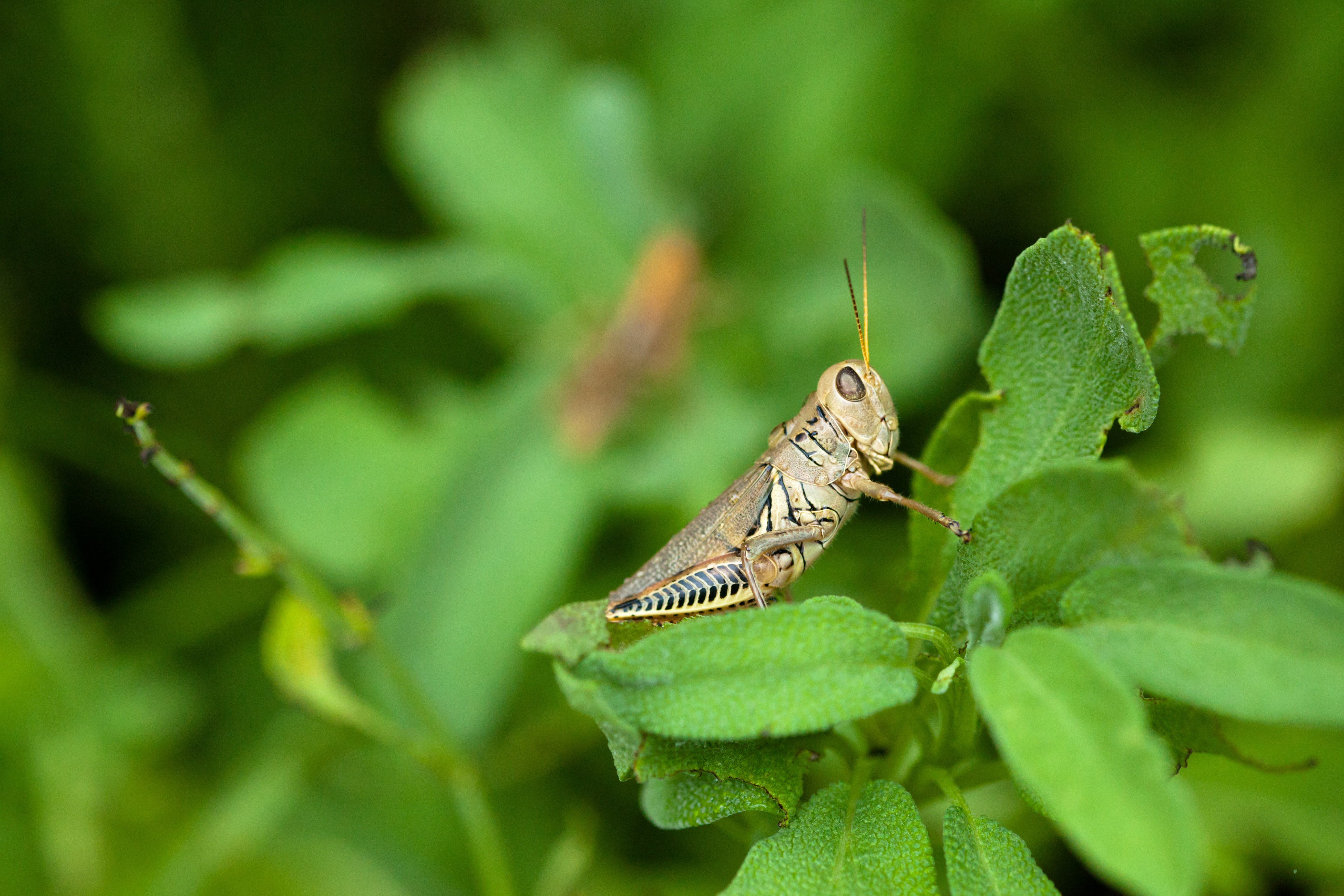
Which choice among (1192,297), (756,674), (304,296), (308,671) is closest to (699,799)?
(756,674)

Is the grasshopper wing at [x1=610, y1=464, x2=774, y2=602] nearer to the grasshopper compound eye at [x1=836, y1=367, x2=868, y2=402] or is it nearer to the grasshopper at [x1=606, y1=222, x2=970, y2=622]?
the grasshopper at [x1=606, y1=222, x2=970, y2=622]

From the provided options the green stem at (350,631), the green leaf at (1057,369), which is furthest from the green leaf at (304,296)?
the green leaf at (1057,369)

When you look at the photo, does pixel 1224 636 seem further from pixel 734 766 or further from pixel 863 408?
pixel 863 408

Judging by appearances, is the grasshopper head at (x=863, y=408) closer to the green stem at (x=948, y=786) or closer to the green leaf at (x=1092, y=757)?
the green stem at (x=948, y=786)

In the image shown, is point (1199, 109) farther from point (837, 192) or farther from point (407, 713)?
point (407, 713)

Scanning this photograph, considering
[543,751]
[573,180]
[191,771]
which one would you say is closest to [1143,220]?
[573,180]

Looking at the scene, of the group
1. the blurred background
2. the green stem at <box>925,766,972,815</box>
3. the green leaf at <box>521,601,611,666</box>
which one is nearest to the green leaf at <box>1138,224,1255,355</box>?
the green stem at <box>925,766,972,815</box>

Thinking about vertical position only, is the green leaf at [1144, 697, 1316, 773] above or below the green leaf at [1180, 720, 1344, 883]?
above
